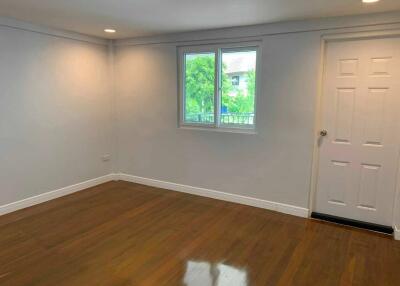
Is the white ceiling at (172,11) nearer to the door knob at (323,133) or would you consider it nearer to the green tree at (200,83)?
the green tree at (200,83)

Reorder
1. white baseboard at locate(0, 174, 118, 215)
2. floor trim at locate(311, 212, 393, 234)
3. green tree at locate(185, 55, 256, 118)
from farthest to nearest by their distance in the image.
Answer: green tree at locate(185, 55, 256, 118) → white baseboard at locate(0, 174, 118, 215) → floor trim at locate(311, 212, 393, 234)

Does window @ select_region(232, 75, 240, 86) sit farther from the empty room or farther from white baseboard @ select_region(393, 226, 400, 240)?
white baseboard @ select_region(393, 226, 400, 240)

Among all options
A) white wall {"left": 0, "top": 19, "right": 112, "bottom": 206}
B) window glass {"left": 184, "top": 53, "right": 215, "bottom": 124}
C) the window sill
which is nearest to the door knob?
the window sill

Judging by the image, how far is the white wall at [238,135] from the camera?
3.40 meters

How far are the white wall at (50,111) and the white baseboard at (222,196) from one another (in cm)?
67

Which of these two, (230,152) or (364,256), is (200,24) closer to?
(230,152)

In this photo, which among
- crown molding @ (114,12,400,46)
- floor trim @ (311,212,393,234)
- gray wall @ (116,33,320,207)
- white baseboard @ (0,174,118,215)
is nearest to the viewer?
crown molding @ (114,12,400,46)

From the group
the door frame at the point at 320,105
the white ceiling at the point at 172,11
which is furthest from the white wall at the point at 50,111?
the door frame at the point at 320,105

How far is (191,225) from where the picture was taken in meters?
3.31

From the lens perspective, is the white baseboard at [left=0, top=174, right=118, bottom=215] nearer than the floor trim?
No

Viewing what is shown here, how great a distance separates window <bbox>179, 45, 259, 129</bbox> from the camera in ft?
12.5

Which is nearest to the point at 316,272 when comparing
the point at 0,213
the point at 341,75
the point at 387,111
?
the point at 387,111

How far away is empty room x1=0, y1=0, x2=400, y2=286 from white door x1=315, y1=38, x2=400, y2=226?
0.01 metres

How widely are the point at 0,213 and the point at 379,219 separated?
4.36 m
